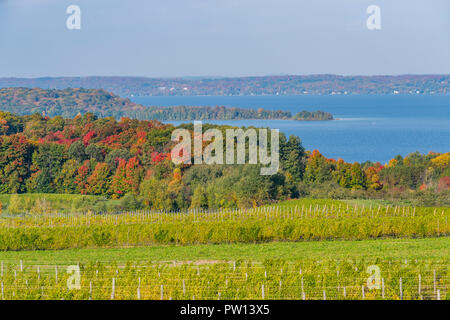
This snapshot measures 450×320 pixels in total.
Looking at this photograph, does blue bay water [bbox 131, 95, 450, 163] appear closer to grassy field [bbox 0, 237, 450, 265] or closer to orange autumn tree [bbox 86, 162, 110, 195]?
orange autumn tree [bbox 86, 162, 110, 195]

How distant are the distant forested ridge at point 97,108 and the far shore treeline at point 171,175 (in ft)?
161

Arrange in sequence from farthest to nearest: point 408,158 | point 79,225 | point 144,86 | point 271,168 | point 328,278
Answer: point 144,86 < point 408,158 < point 271,168 < point 79,225 < point 328,278

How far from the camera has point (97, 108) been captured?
106 metres

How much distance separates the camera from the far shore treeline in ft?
109

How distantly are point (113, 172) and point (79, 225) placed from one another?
16574mm

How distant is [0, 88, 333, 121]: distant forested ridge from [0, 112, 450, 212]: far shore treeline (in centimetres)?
4919

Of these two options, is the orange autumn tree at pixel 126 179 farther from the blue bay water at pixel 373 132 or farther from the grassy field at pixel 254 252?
the blue bay water at pixel 373 132

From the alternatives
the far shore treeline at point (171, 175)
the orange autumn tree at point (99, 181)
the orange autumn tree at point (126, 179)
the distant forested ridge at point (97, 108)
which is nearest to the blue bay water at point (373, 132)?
the distant forested ridge at point (97, 108)

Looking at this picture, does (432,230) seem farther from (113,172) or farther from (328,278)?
(113,172)

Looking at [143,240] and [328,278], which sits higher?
[328,278]

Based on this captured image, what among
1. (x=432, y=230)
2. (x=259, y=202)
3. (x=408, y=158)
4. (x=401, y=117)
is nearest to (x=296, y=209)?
(x=259, y=202)

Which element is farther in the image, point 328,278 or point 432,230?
point 432,230

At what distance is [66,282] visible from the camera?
12531mm

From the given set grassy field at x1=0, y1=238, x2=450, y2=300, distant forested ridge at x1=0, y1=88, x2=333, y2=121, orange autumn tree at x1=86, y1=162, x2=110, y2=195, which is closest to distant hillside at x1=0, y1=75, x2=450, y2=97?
distant forested ridge at x1=0, y1=88, x2=333, y2=121
